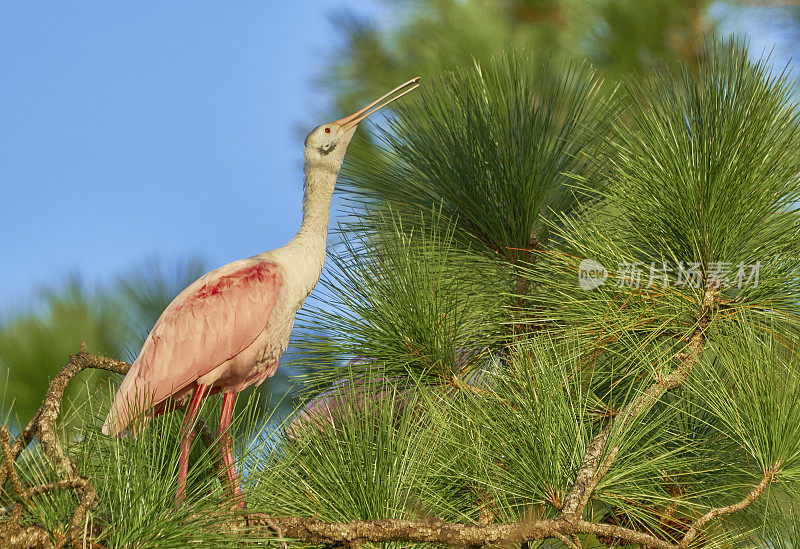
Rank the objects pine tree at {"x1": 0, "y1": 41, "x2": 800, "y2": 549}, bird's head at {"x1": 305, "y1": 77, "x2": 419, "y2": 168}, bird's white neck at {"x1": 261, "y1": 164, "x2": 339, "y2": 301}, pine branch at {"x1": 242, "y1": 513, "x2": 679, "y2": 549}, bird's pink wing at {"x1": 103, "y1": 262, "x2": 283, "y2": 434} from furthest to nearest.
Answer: bird's head at {"x1": 305, "y1": 77, "x2": 419, "y2": 168} → bird's white neck at {"x1": 261, "y1": 164, "x2": 339, "y2": 301} → bird's pink wing at {"x1": 103, "y1": 262, "x2": 283, "y2": 434} → pine tree at {"x1": 0, "y1": 41, "x2": 800, "y2": 549} → pine branch at {"x1": 242, "y1": 513, "x2": 679, "y2": 549}

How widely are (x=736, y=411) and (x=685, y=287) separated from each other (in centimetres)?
23

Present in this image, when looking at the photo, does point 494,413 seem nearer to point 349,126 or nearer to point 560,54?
point 349,126

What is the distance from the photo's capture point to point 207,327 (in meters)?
1.70

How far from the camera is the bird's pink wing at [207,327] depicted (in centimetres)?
166

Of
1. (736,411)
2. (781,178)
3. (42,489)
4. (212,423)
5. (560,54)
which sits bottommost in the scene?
(736,411)

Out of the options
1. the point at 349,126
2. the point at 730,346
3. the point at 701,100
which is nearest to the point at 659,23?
the point at 349,126

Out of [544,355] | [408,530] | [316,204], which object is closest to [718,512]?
[544,355]

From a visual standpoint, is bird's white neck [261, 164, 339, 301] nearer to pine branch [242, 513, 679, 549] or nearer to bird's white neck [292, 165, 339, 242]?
bird's white neck [292, 165, 339, 242]

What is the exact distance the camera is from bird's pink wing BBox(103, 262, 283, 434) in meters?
1.66

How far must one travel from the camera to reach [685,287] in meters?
1.31

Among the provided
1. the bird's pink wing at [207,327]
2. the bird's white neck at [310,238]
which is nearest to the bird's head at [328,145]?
the bird's white neck at [310,238]

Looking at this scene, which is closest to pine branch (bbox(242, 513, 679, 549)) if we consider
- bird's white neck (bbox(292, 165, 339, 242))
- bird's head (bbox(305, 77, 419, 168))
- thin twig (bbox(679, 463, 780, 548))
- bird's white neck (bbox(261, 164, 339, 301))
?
thin twig (bbox(679, 463, 780, 548))

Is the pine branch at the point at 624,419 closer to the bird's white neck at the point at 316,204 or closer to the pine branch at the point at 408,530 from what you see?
the pine branch at the point at 408,530

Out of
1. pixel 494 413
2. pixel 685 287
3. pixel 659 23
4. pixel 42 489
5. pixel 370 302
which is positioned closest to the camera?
pixel 42 489
